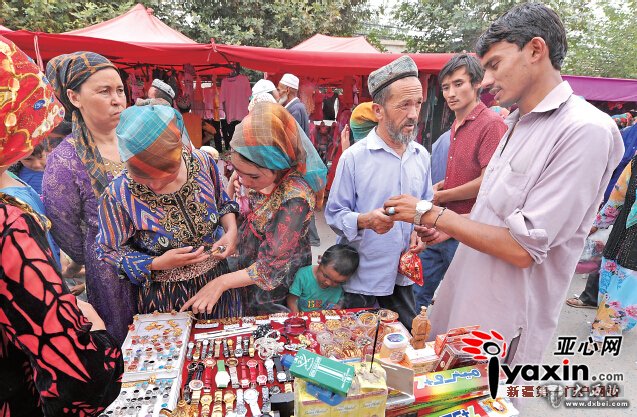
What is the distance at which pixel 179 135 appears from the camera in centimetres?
173

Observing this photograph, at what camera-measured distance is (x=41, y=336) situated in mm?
894

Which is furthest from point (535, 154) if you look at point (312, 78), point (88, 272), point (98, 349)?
point (312, 78)

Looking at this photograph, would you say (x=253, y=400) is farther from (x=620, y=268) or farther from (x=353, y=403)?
(x=620, y=268)

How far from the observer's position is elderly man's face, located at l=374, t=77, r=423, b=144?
90.9 inches

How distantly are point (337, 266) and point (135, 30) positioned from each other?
6.22 metres

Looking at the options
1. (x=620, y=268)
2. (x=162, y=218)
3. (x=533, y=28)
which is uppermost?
(x=533, y=28)

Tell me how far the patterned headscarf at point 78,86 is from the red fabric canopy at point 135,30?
4.29m

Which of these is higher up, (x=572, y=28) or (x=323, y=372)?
(x=572, y=28)

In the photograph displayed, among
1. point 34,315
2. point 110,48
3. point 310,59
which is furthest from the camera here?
point 310,59

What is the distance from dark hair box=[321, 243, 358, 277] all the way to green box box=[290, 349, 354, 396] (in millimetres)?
1327

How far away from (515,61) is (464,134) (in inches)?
62.1

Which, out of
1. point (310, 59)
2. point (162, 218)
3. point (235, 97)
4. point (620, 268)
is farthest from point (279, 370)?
point (235, 97)

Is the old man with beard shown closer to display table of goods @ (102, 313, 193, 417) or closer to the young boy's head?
the young boy's head

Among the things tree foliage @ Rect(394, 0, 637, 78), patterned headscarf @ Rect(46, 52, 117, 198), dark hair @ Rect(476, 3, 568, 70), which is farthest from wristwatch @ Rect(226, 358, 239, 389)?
tree foliage @ Rect(394, 0, 637, 78)
